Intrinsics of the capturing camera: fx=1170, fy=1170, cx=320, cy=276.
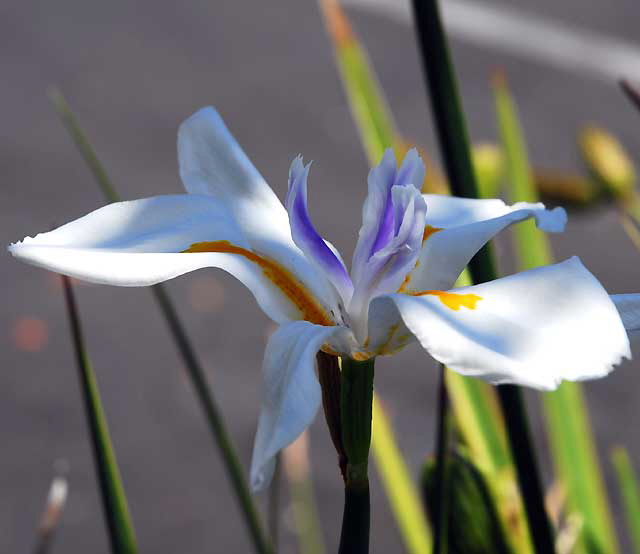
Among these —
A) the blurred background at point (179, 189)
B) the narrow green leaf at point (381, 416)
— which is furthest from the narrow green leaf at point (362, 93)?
the blurred background at point (179, 189)

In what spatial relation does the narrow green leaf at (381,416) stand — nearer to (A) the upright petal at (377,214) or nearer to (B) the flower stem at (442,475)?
(B) the flower stem at (442,475)

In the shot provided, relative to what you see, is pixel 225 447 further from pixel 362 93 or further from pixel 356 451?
pixel 362 93

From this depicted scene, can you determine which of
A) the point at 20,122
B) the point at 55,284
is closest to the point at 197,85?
the point at 20,122

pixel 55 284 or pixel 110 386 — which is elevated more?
pixel 55 284

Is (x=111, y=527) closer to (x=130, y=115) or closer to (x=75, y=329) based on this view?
(x=75, y=329)

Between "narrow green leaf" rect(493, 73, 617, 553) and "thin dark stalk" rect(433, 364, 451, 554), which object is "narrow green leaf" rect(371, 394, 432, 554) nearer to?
"narrow green leaf" rect(493, 73, 617, 553)
